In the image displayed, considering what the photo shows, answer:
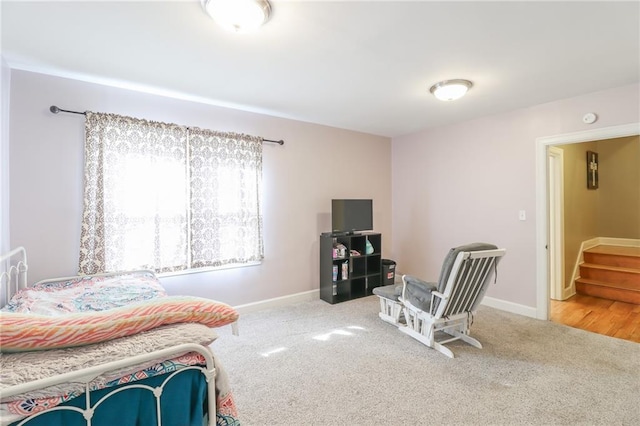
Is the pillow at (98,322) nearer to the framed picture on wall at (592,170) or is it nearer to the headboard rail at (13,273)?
the headboard rail at (13,273)

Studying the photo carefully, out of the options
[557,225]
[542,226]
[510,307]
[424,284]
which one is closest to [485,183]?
[542,226]

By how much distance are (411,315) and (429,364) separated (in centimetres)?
56

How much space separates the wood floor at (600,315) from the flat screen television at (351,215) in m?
2.52

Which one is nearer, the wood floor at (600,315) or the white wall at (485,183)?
the wood floor at (600,315)

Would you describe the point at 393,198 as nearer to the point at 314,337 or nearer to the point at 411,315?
the point at 411,315

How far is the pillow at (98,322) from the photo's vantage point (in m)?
1.04

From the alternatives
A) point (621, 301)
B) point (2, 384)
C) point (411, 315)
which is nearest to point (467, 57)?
point (411, 315)

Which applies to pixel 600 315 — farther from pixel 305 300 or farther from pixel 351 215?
pixel 305 300

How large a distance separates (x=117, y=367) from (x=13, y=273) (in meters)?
2.35

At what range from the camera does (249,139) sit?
12.1 ft

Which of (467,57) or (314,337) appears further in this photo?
(314,337)

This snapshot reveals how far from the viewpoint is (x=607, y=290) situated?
164 inches

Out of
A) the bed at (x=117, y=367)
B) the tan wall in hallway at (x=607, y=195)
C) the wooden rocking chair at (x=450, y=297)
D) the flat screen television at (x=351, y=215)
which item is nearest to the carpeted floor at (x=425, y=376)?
the wooden rocking chair at (x=450, y=297)

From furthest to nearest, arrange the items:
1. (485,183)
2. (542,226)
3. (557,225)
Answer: (557,225), (485,183), (542,226)
